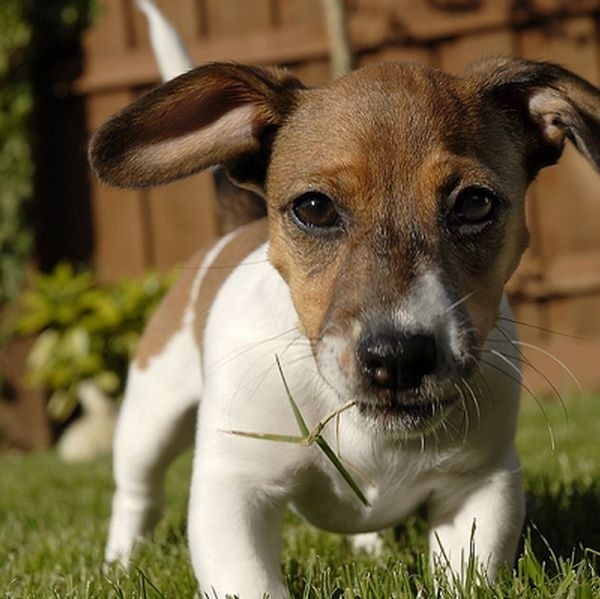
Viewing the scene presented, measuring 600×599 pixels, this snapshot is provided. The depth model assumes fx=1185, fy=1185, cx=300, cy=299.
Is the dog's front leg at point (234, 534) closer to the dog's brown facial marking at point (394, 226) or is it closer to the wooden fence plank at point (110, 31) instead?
the dog's brown facial marking at point (394, 226)

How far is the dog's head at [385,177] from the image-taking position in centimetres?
241

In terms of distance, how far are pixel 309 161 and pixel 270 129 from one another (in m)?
0.28

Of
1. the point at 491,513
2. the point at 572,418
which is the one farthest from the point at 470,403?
the point at 572,418

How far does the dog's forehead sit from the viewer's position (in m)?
2.64

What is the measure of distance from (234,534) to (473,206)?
3.02 feet

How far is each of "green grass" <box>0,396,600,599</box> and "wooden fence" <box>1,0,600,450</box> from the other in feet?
6.07

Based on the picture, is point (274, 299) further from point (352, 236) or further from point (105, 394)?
point (105, 394)

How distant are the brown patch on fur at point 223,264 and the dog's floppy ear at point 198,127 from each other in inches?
17.2

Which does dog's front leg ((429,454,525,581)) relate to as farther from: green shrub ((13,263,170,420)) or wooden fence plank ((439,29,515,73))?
wooden fence plank ((439,29,515,73))

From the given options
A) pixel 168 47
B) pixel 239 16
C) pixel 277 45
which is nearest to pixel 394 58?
pixel 277 45

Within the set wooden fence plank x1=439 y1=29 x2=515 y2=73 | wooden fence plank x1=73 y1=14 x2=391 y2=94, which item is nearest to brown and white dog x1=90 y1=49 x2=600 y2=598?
wooden fence plank x1=439 y1=29 x2=515 y2=73

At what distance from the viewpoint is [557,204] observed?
7820 mm

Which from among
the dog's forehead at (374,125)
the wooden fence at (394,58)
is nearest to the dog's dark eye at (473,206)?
the dog's forehead at (374,125)

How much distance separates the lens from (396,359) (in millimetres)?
2332
